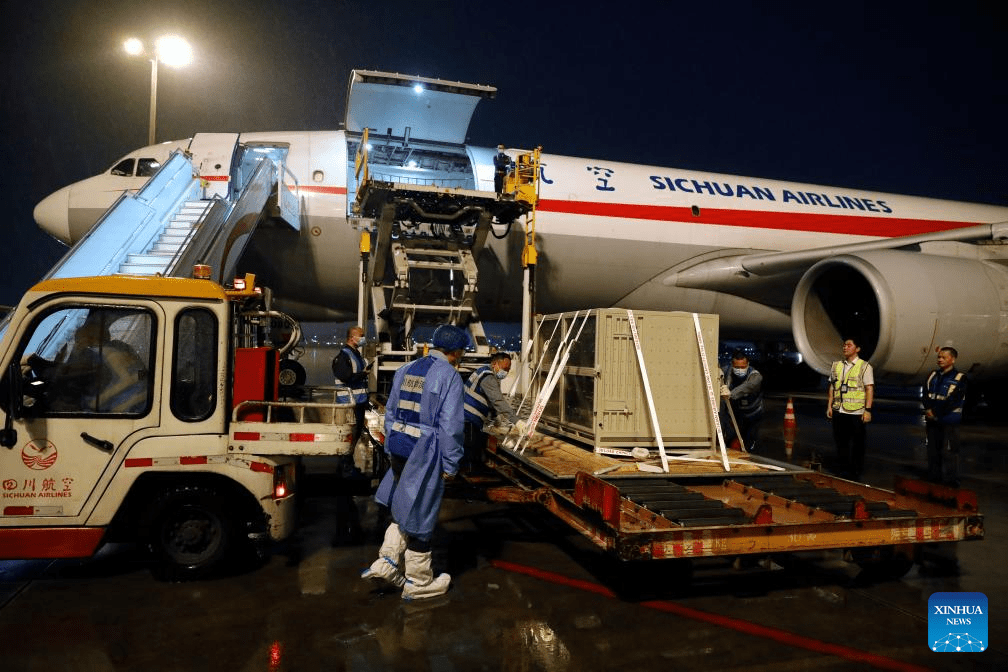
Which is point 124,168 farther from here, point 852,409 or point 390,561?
point 852,409

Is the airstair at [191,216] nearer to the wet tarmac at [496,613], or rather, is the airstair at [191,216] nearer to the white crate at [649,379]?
the wet tarmac at [496,613]

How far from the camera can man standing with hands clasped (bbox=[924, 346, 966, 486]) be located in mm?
6805

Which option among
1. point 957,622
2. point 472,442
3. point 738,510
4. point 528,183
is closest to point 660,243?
point 528,183

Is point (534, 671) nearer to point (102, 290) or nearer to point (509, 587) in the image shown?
point (509, 587)

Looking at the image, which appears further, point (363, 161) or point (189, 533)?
point (363, 161)

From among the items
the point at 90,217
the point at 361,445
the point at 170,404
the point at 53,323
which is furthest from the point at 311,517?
the point at 90,217

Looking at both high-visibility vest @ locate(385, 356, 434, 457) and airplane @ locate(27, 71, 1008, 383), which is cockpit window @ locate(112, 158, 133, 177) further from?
high-visibility vest @ locate(385, 356, 434, 457)

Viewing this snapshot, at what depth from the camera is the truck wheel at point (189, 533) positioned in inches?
162

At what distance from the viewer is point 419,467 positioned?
155 inches

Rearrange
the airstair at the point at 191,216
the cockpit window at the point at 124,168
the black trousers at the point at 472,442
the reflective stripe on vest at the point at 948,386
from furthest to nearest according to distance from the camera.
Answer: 1. the cockpit window at the point at 124,168
2. the airstair at the point at 191,216
3. the reflective stripe on vest at the point at 948,386
4. the black trousers at the point at 472,442

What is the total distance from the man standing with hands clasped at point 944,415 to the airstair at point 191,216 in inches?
325

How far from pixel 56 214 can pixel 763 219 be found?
517 inches

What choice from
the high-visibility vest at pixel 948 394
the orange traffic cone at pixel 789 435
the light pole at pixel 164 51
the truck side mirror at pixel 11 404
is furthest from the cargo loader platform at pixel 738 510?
the light pole at pixel 164 51

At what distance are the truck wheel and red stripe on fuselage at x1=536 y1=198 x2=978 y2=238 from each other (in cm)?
867
